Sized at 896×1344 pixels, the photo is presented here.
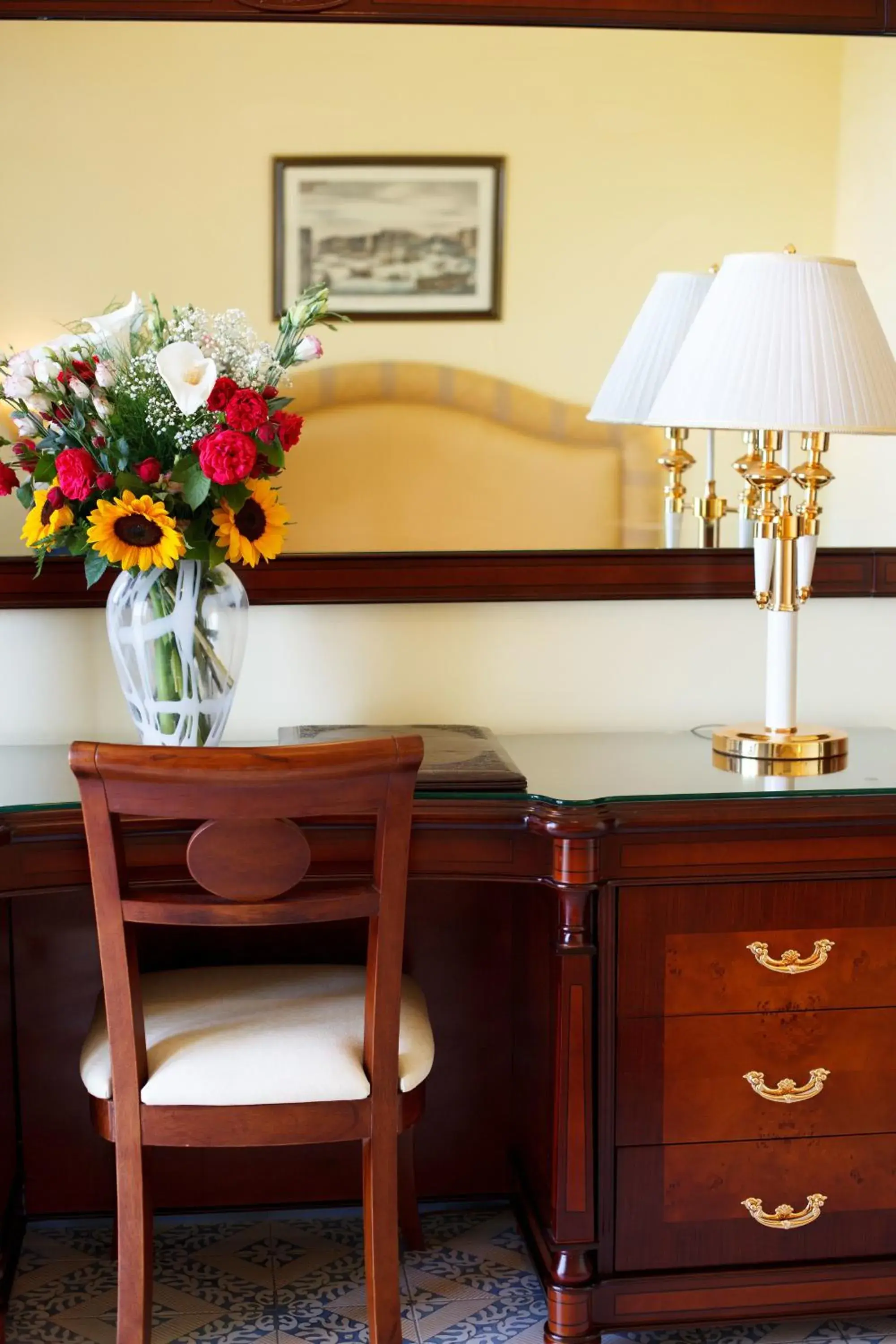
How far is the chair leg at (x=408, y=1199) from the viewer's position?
213 cm

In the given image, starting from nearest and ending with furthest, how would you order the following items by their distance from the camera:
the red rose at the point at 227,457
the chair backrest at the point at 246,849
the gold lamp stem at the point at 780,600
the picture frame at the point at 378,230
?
the chair backrest at the point at 246,849
the red rose at the point at 227,457
the gold lamp stem at the point at 780,600
the picture frame at the point at 378,230

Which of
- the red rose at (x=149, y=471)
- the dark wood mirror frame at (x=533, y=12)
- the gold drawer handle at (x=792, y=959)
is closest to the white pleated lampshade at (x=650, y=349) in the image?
the dark wood mirror frame at (x=533, y=12)

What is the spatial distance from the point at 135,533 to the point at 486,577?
0.60 metres

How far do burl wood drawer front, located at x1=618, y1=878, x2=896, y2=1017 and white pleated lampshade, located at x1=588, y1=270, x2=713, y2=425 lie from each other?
2.49ft

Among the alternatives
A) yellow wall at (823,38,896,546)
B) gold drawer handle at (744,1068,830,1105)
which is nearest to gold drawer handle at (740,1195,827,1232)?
gold drawer handle at (744,1068,830,1105)

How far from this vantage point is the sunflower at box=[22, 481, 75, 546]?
1.89m

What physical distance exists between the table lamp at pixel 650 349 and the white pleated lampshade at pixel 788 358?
24cm

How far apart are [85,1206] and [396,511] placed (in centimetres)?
121

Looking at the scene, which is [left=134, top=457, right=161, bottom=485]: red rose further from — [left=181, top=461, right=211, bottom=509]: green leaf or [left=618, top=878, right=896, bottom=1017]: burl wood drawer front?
[left=618, top=878, right=896, bottom=1017]: burl wood drawer front

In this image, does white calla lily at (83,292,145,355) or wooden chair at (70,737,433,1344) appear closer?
wooden chair at (70,737,433,1344)

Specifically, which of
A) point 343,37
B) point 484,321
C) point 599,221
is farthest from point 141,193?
point 599,221

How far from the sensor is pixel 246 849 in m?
1.62

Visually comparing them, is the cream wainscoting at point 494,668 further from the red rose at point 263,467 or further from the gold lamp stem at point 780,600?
the red rose at point 263,467

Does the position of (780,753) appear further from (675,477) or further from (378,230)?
(378,230)
